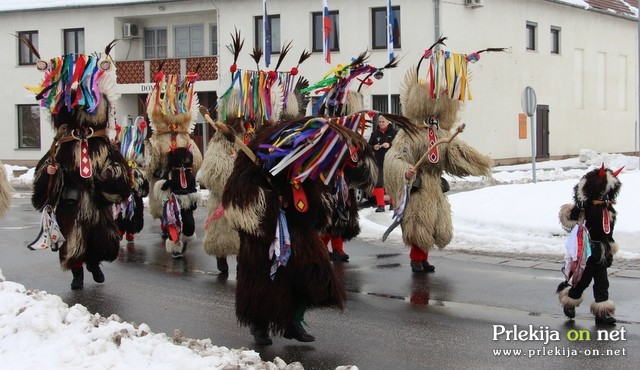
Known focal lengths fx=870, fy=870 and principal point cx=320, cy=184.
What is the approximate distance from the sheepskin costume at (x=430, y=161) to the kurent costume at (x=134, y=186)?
4.21m

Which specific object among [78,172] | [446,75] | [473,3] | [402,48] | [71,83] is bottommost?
[78,172]

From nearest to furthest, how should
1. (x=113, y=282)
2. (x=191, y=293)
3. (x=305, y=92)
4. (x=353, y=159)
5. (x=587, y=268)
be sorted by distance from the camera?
1. (x=353, y=159)
2. (x=587, y=268)
3. (x=191, y=293)
4. (x=113, y=282)
5. (x=305, y=92)

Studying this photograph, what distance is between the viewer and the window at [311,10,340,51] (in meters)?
30.4

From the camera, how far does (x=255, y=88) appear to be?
9.30 m

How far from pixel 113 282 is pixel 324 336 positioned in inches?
134

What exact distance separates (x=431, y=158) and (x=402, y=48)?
807 inches

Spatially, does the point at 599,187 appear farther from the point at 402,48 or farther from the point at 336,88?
the point at 402,48

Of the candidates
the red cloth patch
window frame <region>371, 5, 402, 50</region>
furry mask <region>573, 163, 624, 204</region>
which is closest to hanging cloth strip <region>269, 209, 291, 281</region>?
the red cloth patch

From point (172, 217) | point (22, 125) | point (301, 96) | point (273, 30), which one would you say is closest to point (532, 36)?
point (273, 30)

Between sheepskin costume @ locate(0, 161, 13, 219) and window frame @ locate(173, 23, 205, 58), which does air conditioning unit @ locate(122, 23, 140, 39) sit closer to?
window frame @ locate(173, 23, 205, 58)

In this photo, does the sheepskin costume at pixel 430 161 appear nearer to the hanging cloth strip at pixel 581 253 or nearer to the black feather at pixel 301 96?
the black feather at pixel 301 96

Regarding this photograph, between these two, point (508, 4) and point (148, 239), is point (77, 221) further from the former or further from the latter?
point (508, 4)

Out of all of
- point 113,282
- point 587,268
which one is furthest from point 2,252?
point 587,268

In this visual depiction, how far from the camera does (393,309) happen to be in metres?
7.68
